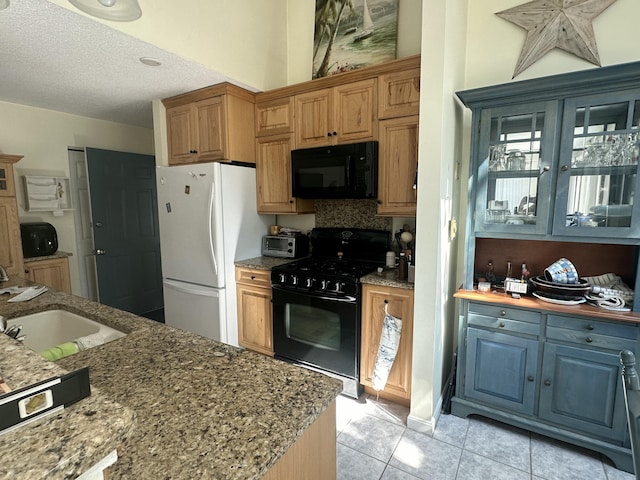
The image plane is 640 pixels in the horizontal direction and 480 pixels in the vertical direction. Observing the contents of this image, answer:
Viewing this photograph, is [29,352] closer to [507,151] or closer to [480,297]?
[480,297]

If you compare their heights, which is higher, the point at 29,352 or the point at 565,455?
the point at 29,352

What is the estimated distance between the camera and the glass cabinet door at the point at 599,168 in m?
1.69

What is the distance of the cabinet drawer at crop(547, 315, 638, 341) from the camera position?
5.52 ft

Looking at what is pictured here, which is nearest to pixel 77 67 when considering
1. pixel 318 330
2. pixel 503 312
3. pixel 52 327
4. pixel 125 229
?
pixel 52 327

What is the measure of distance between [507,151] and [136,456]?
2248mm

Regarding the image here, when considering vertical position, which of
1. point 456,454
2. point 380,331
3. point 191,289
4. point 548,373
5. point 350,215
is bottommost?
point 456,454

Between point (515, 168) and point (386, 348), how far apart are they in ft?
4.58

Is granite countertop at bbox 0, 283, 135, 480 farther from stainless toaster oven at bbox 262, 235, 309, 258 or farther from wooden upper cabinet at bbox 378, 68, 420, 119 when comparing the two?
stainless toaster oven at bbox 262, 235, 309, 258

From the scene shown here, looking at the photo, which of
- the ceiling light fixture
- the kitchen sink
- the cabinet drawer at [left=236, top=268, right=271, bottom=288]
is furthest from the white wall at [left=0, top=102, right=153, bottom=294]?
the ceiling light fixture

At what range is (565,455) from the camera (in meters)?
1.85

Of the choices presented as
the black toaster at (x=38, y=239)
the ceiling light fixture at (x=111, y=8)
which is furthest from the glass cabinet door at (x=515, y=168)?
the black toaster at (x=38, y=239)

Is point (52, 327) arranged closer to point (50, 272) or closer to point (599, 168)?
point (50, 272)

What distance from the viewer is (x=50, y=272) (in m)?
3.16

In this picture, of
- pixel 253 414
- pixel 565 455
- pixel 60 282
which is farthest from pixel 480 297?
pixel 60 282
